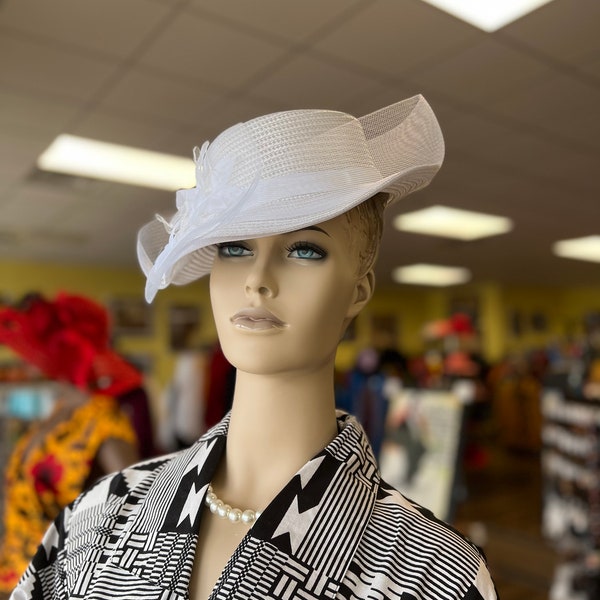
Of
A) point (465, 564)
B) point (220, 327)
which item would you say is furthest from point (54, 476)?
point (465, 564)

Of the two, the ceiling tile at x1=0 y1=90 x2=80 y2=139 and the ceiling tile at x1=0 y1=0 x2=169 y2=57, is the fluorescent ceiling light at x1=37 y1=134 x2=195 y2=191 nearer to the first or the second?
the ceiling tile at x1=0 y1=90 x2=80 y2=139

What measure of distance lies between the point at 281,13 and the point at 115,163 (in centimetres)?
210

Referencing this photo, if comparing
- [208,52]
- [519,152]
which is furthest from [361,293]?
[519,152]

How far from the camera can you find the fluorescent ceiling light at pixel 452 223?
5.29 m

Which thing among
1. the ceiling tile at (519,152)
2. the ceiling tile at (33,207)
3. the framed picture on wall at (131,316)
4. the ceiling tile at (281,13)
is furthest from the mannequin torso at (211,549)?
the framed picture on wall at (131,316)

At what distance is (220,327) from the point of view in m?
0.80

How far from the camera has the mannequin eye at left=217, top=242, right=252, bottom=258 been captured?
804 millimetres

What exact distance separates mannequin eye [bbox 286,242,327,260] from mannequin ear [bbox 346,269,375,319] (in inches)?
4.0

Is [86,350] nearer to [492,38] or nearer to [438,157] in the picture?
[438,157]

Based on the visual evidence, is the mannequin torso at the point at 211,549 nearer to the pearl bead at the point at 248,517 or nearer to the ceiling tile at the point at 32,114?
the pearl bead at the point at 248,517

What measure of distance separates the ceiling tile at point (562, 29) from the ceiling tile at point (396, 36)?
184mm

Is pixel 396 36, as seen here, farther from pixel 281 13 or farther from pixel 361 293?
pixel 361 293

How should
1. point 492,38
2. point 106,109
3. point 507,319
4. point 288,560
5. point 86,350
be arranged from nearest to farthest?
point 288,560 → point 86,350 → point 492,38 → point 106,109 → point 507,319

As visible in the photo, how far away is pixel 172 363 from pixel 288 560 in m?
8.08
